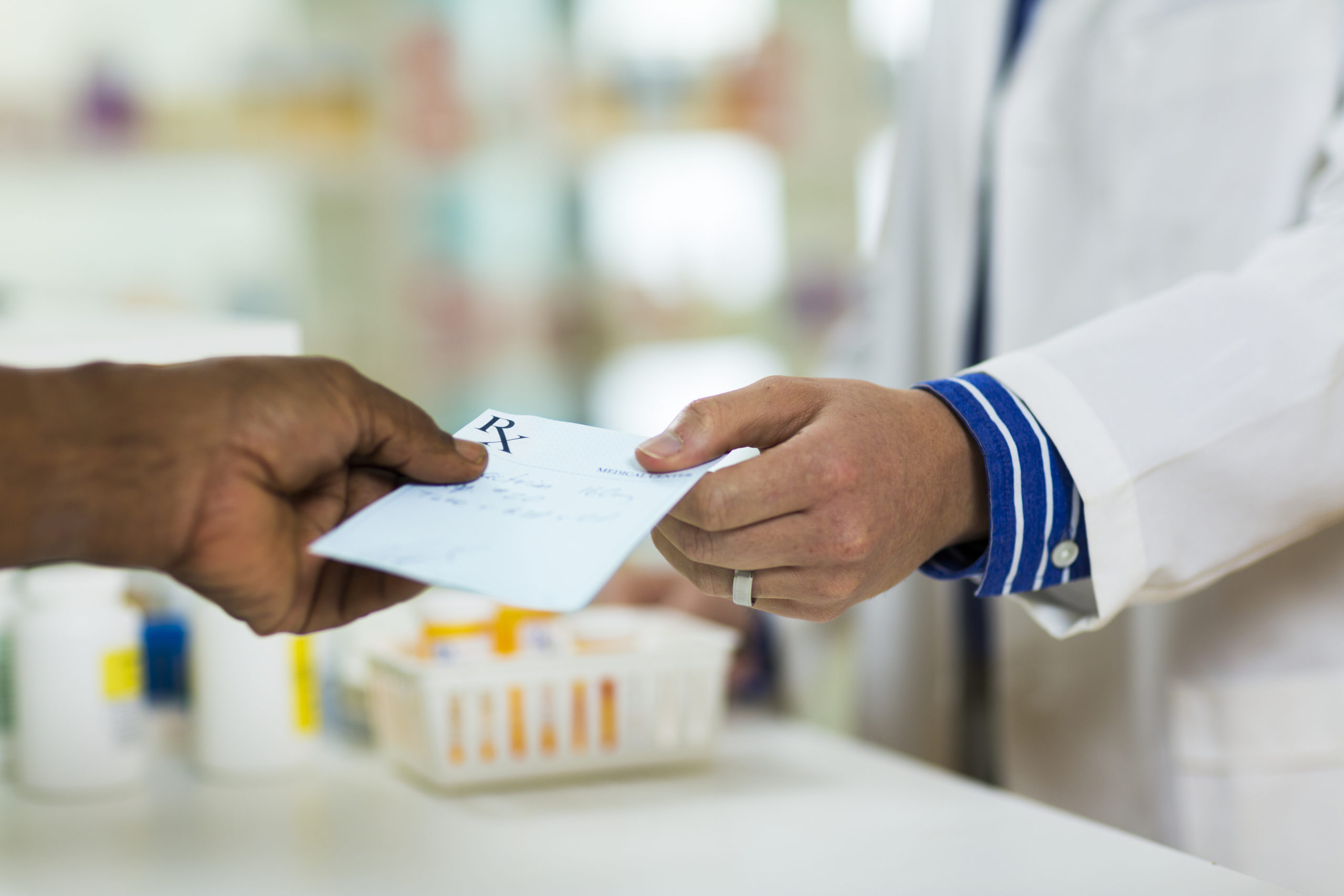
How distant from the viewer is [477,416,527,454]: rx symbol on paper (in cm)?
75

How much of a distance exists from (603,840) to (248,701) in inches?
15.0

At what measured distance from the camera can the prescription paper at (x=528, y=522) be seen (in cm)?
59

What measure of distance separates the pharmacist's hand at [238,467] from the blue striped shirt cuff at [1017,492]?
326mm

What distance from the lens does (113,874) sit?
813 millimetres

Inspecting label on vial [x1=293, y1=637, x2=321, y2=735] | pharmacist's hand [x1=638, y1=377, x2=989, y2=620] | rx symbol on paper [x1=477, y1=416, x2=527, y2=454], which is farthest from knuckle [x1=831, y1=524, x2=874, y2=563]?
label on vial [x1=293, y1=637, x2=321, y2=735]

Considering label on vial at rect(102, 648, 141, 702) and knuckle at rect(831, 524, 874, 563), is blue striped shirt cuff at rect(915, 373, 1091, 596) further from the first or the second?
label on vial at rect(102, 648, 141, 702)

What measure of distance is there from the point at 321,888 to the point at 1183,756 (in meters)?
0.69

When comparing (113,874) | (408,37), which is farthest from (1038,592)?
(408,37)

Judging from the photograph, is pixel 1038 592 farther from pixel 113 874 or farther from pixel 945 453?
pixel 113 874

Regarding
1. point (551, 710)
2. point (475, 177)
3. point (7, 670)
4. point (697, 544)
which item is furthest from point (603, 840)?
point (475, 177)

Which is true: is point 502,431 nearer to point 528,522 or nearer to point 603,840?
point 528,522

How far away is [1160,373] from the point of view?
790mm

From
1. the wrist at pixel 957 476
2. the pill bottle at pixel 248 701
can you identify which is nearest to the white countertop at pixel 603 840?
the pill bottle at pixel 248 701

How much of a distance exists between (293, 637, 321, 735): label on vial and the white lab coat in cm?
63
